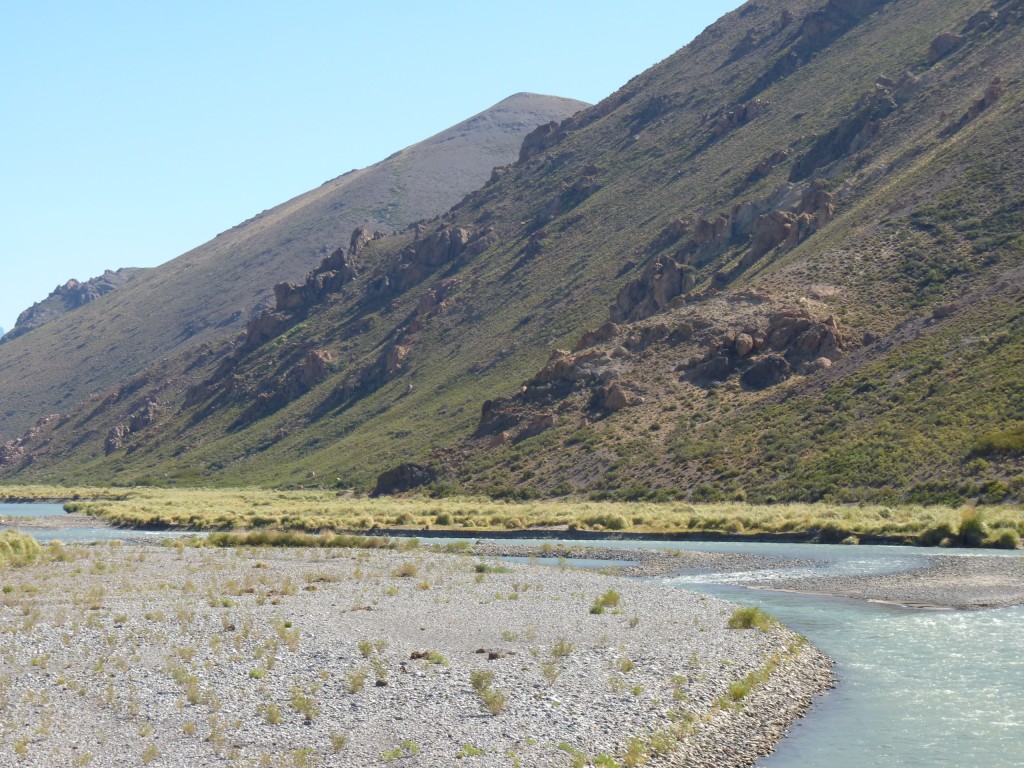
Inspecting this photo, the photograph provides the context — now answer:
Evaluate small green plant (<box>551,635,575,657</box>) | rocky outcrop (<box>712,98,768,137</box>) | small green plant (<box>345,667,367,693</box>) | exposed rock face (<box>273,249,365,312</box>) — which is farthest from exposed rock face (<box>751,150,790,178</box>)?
small green plant (<box>345,667,367,693</box>)

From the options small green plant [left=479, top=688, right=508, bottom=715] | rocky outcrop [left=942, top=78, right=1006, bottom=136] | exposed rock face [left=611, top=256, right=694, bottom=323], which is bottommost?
small green plant [left=479, top=688, right=508, bottom=715]

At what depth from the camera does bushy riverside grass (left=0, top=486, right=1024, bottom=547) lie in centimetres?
4688

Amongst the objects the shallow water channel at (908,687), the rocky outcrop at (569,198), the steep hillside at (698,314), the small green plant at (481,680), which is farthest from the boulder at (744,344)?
the small green plant at (481,680)

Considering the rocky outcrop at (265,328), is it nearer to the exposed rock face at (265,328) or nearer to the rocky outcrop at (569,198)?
the exposed rock face at (265,328)

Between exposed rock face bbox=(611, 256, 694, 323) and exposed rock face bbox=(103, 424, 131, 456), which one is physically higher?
exposed rock face bbox=(103, 424, 131, 456)

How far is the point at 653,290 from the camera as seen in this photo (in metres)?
99.8

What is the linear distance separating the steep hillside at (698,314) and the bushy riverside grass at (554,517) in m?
3.73

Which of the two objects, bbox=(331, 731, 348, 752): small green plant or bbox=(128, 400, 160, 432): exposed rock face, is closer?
bbox=(331, 731, 348, 752): small green plant

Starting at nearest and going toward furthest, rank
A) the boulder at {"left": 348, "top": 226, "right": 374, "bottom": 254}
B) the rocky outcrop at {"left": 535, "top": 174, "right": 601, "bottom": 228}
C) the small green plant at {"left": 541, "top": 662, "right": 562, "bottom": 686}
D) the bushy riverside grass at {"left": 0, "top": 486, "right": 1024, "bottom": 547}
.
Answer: the small green plant at {"left": 541, "top": 662, "right": 562, "bottom": 686}, the bushy riverside grass at {"left": 0, "top": 486, "right": 1024, "bottom": 547}, the rocky outcrop at {"left": 535, "top": 174, "right": 601, "bottom": 228}, the boulder at {"left": 348, "top": 226, "right": 374, "bottom": 254}

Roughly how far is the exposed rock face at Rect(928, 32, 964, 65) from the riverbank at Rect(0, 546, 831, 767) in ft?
293

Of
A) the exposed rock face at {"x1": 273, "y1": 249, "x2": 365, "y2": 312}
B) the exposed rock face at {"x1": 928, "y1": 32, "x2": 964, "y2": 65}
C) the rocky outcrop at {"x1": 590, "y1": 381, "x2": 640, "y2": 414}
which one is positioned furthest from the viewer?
the exposed rock face at {"x1": 273, "y1": 249, "x2": 365, "y2": 312}

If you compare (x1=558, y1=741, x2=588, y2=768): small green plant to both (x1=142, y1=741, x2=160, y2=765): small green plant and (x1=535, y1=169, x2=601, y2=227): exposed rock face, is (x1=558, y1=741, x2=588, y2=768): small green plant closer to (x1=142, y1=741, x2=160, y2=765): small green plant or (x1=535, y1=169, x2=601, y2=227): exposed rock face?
(x1=142, y1=741, x2=160, y2=765): small green plant

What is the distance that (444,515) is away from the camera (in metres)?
68.0

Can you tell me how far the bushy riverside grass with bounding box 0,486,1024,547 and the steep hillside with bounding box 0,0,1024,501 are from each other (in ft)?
12.2
